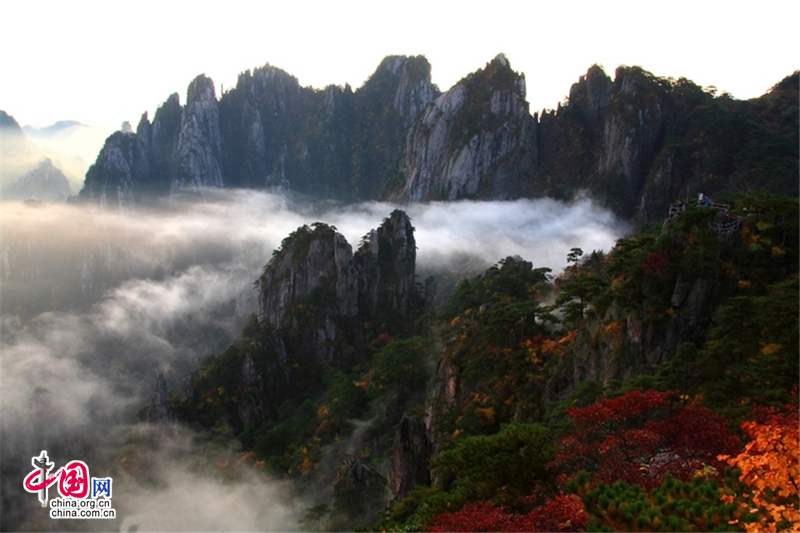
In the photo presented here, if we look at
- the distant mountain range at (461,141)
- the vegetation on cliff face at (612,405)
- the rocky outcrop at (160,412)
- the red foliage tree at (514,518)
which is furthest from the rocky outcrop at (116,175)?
the red foliage tree at (514,518)

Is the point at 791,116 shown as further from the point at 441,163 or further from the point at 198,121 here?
the point at 198,121

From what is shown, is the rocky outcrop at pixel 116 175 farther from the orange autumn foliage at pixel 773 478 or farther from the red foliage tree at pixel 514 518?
the orange autumn foliage at pixel 773 478

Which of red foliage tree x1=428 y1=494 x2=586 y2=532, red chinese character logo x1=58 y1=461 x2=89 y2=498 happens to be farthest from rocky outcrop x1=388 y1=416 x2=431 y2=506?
red foliage tree x1=428 y1=494 x2=586 y2=532

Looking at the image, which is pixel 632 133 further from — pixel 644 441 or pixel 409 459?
pixel 644 441

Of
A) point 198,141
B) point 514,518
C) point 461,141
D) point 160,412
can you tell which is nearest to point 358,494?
point 514,518

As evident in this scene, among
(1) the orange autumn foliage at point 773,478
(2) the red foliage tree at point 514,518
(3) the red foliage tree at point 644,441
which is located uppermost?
(1) the orange autumn foliage at point 773,478
